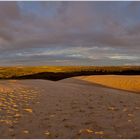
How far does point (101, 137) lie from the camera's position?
765cm

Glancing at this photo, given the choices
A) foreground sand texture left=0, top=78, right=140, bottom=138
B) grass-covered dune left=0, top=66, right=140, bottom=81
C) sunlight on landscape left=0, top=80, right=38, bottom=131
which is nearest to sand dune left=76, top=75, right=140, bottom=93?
grass-covered dune left=0, top=66, right=140, bottom=81

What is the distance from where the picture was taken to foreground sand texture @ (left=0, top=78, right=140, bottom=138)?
26.1 feet

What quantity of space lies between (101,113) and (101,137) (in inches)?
107

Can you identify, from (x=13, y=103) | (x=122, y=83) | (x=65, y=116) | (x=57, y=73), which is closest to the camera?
(x=65, y=116)

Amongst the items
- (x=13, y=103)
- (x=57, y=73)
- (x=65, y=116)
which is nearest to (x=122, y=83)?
(x=57, y=73)

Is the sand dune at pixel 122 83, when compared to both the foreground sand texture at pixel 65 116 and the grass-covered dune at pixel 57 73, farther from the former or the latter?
the foreground sand texture at pixel 65 116

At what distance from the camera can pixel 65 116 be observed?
9805 millimetres

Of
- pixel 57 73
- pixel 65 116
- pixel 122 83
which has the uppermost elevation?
pixel 57 73

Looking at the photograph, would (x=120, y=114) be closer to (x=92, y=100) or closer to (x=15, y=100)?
(x=92, y=100)

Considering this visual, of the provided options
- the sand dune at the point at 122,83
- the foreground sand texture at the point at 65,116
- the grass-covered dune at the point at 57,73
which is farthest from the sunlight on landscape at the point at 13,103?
the grass-covered dune at the point at 57,73

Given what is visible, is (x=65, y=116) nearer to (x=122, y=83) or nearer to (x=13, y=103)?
(x=13, y=103)

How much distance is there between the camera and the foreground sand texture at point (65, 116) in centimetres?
795

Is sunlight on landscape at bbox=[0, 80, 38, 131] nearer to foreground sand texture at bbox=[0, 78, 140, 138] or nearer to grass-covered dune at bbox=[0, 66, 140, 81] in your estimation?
foreground sand texture at bbox=[0, 78, 140, 138]

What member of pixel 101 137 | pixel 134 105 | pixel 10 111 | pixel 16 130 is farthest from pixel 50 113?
pixel 134 105
